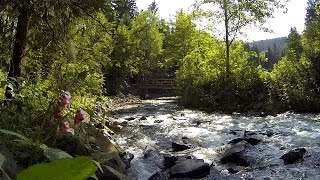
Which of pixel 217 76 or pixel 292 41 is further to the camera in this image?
pixel 292 41

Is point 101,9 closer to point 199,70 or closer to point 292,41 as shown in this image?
point 199,70

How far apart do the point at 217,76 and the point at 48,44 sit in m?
14.4

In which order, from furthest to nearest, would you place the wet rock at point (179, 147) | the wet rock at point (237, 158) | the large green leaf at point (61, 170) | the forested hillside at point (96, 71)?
the wet rock at point (179, 147) < the wet rock at point (237, 158) < the forested hillside at point (96, 71) < the large green leaf at point (61, 170)

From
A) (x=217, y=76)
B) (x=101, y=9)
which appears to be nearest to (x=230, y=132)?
(x=101, y=9)

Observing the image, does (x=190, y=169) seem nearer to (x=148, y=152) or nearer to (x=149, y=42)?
(x=148, y=152)

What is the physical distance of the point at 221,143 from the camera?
905 cm

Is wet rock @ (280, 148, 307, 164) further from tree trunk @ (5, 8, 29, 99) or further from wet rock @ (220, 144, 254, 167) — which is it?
tree trunk @ (5, 8, 29, 99)

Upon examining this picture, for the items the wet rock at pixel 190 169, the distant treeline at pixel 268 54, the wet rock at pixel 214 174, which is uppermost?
the distant treeline at pixel 268 54

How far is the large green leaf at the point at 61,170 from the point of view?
0.44 m

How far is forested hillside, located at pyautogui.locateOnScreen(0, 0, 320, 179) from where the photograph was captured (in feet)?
13.5

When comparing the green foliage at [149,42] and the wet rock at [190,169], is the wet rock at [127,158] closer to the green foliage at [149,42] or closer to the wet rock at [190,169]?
the wet rock at [190,169]

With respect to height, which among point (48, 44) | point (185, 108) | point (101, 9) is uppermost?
point (101, 9)

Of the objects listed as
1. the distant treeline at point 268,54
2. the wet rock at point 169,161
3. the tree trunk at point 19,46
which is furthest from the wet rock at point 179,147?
the distant treeline at point 268,54

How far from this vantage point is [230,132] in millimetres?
10672
